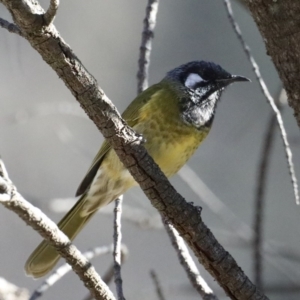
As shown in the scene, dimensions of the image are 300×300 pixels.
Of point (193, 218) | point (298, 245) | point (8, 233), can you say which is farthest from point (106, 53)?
point (193, 218)

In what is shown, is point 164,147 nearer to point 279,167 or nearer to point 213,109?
point 213,109

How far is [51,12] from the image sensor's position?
134 centimetres

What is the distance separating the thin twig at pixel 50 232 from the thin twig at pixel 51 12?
0.41 meters

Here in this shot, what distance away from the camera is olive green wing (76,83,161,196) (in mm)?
2920

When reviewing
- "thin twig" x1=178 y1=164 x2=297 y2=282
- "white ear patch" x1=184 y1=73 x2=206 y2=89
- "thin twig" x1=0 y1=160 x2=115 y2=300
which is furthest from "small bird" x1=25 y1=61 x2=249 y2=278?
"thin twig" x1=0 y1=160 x2=115 y2=300

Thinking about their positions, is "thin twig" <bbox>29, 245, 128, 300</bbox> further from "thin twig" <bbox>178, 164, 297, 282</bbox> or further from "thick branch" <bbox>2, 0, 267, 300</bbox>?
"thin twig" <bbox>178, 164, 297, 282</bbox>

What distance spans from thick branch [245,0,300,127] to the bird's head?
1057 millimetres

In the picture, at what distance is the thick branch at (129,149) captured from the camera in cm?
139

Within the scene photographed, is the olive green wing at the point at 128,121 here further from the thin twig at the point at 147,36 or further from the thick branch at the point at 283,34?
the thick branch at the point at 283,34

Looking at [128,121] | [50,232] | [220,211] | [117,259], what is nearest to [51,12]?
[50,232]

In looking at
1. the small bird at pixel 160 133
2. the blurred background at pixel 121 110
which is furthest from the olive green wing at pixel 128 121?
the blurred background at pixel 121 110

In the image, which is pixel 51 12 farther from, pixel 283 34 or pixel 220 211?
pixel 220 211

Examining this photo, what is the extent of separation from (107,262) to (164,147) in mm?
2298

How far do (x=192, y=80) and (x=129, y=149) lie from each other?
159 cm
